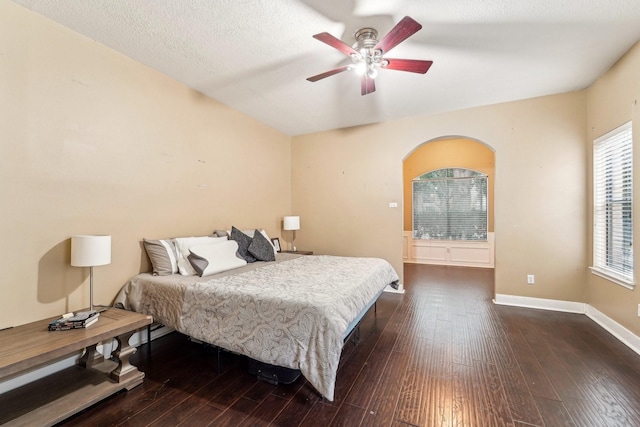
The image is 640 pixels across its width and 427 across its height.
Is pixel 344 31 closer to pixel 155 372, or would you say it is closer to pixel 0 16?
pixel 0 16

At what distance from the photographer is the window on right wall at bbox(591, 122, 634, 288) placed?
8.64 feet

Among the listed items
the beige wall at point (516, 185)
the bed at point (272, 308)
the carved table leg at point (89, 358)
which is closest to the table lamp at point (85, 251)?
the bed at point (272, 308)

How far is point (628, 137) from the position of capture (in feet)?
8.64

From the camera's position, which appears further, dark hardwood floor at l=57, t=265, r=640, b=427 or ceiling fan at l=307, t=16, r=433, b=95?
ceiling fan at l=307, t=16, r=433, b=95

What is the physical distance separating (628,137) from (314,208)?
4019mm

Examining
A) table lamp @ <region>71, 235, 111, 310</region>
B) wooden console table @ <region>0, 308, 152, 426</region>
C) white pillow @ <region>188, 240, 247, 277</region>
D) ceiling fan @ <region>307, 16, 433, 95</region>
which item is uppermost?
ceiling fan @ <region>307, 16, 433, 95</region>

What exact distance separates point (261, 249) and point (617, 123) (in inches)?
163

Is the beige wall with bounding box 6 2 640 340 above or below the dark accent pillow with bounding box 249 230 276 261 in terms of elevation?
above

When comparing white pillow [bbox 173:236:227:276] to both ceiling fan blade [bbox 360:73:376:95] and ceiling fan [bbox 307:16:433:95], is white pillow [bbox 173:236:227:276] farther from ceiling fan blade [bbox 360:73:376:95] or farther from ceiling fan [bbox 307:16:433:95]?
ceiling fan blade [bbox 360:73:376:95]

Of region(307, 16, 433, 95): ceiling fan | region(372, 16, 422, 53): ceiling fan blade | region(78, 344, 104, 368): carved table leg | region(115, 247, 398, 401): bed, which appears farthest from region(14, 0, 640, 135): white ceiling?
region(78, 344, 104, 368): carved table leg

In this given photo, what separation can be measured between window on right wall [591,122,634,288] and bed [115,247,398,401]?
2516mm

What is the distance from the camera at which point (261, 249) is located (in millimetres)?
3467

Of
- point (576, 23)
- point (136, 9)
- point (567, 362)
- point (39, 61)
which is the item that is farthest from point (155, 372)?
point (576, 23)

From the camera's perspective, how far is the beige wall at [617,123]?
2441mm
